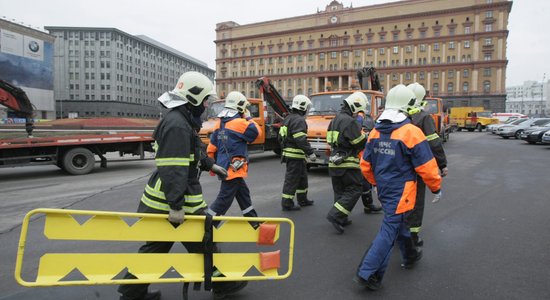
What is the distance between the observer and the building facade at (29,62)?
202ft

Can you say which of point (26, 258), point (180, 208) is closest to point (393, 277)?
point (180, 208)

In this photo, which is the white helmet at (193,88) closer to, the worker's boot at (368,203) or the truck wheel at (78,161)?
the worker's boot at (368,203)

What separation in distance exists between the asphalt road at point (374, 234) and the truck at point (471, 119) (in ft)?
109

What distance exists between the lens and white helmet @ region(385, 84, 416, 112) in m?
3.53

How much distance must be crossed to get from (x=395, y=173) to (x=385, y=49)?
8853 centimetres

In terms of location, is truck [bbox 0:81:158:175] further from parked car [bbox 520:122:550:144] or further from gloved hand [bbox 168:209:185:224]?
parked car [bbox 520:122:550:144]

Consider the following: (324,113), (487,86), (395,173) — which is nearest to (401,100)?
(395,173)

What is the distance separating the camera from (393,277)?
3.64 metres

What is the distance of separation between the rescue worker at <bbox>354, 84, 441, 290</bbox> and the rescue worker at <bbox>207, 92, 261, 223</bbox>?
1927 mm

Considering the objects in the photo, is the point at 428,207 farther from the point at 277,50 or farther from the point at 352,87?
the point at 277,50

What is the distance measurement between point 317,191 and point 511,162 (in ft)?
28.6

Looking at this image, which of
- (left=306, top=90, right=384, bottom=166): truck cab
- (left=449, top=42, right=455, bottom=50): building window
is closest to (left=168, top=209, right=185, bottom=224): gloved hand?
(left=306, top=90, right=384, bottom=166): truck cab

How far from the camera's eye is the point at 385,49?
8500 cm

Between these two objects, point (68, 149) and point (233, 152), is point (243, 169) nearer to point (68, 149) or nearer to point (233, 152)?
point (233, 152)
